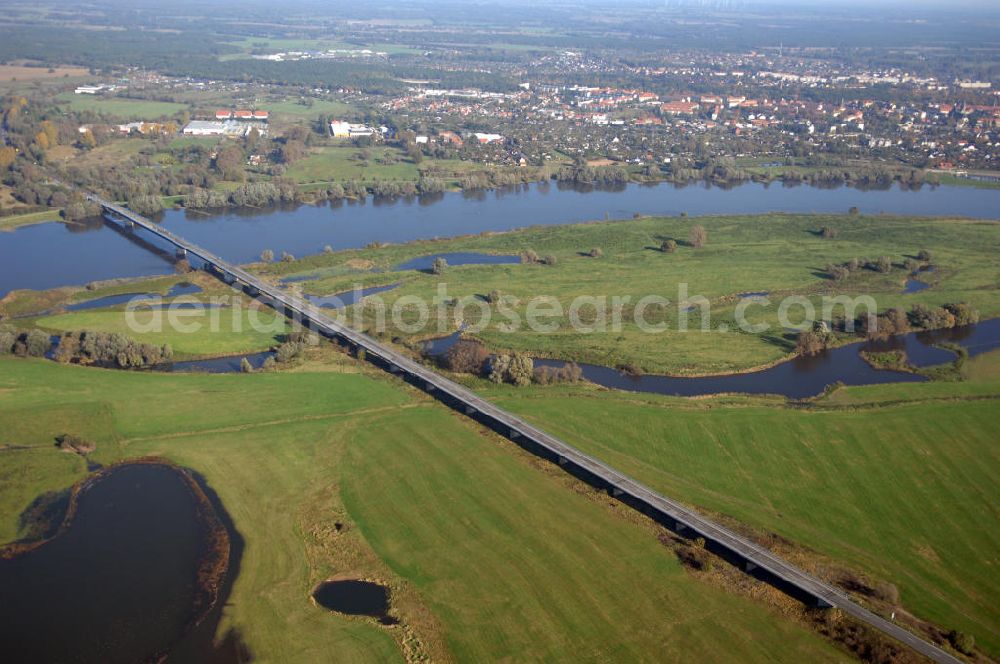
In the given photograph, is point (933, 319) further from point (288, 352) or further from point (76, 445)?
point (76, 445)

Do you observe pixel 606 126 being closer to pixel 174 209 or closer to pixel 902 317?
pixel 174 209

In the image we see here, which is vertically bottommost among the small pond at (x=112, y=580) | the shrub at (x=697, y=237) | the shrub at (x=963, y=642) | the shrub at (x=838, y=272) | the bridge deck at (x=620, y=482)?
the small pond at (x=112, y=580)

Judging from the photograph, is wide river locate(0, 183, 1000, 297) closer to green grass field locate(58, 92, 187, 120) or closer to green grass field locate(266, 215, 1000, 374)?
green grass field locate(266, 215, 1000, 374)

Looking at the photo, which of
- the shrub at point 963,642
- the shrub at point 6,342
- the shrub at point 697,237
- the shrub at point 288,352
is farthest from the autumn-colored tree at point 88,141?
the shrub at point 963,642

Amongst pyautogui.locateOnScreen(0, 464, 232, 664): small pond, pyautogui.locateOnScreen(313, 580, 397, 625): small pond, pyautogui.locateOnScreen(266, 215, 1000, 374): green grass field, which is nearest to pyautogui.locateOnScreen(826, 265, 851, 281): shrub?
pyautogui.locateOnScreen(266, 215, 1000, 374): green grass field

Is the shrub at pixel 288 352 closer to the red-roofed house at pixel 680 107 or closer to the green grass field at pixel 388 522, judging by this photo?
the green grass field at pixel 388 522

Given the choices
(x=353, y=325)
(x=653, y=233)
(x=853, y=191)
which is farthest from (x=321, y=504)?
(x=853, y=191)

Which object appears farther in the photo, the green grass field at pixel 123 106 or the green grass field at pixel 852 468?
the green grass field at pixel 123 106
